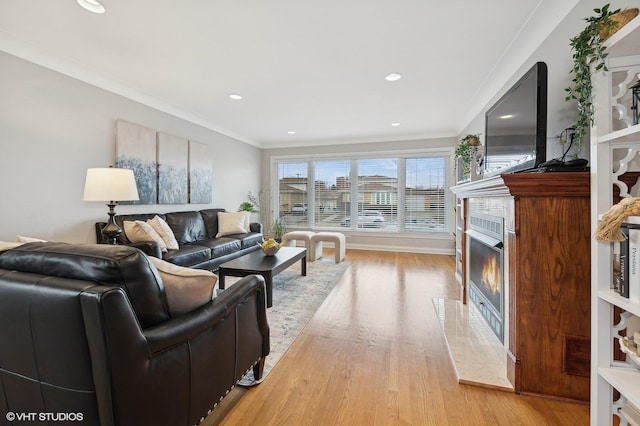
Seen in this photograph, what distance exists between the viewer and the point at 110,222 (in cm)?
289

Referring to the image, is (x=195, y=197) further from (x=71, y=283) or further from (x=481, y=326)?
(x=481, y=326)

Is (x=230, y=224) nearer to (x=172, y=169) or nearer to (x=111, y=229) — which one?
(x=172, y=169)

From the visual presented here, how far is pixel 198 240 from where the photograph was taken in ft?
13.9

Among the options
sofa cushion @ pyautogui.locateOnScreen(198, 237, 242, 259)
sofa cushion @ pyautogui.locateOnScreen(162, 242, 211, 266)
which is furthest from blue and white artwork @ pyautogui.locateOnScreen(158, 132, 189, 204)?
sofa cushion @ pyautogui.locateOnScreen(162, 242, 211, 266)

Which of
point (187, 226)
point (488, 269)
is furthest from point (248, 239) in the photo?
point (488, 269)

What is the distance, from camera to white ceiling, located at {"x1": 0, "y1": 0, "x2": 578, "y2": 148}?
201 centimetres

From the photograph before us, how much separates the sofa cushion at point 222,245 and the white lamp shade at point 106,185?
50.1 inches

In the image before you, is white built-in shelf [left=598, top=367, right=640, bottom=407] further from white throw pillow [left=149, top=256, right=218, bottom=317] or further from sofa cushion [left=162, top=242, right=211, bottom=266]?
sofa cushion [left=162, top=242, right=211, bottom=266]

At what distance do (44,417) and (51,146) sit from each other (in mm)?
2798

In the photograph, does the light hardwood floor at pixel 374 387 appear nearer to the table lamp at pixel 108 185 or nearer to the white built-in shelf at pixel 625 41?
the white built-in shelf at pixel 625 41

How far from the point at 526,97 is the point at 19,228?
4240 mm

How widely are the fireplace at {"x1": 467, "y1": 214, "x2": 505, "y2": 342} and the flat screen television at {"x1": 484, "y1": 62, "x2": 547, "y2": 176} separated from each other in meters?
0.45

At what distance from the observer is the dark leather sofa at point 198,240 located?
315cm

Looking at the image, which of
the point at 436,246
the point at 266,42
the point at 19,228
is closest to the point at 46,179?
the point at 19,228
